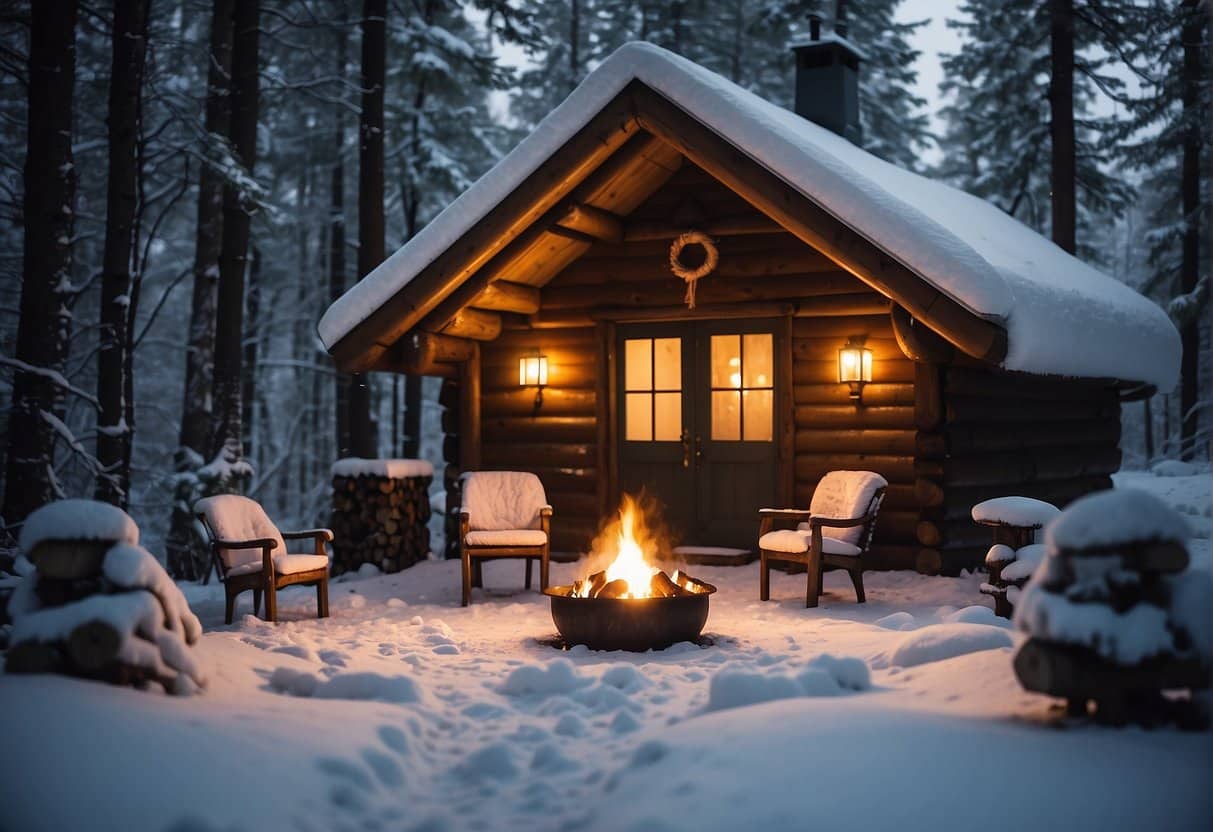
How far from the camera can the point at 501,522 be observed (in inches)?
336

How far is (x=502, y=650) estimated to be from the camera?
617 cm

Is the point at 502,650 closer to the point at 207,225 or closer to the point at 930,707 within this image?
the point at 930,707

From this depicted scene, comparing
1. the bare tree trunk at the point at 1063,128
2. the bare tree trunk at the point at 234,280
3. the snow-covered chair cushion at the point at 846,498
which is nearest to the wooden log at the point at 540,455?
the snow-covered chair cushion at the point at 846,498

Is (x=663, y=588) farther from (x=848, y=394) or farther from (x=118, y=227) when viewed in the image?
(x=118, y=227)

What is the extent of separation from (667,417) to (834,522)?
2.71 meters

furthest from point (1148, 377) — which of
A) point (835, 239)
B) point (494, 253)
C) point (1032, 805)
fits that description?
point (1032, 805)

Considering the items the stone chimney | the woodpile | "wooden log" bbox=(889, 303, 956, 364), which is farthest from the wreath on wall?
the stone chimney

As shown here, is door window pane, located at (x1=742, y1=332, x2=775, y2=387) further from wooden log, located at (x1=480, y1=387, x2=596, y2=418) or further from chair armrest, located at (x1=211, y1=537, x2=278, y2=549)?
chair armrest, located at (x1=211, y1=537, x2=278, y2=549)

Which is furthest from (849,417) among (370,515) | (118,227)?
(118,227)

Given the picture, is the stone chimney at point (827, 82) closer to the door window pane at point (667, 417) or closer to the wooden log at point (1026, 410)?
the wooden log at point (1026, 410)

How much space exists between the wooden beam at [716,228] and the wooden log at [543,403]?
5.14 ft

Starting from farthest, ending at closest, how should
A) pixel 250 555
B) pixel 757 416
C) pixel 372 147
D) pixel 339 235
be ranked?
pixel 339 235 < pixel 372 147 < pixel 757 416 < pixel 250 555

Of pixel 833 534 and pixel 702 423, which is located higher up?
pixel 702 423

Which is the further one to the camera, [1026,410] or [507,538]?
[1026,410]
